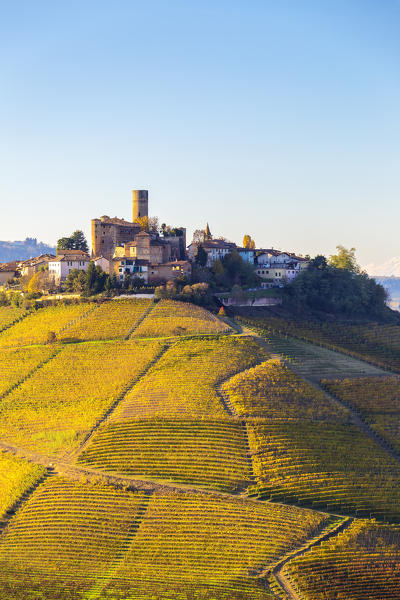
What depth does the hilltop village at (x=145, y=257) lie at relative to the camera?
95.0 m

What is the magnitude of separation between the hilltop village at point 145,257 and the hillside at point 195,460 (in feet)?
28.7

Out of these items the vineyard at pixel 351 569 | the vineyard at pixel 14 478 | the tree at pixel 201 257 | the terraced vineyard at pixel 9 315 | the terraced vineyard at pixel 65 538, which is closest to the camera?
the terraced vineyard at pixel 65 538

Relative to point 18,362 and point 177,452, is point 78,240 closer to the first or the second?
point 18,362

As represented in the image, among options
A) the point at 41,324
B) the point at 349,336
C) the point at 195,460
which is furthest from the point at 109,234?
the point at 195,460

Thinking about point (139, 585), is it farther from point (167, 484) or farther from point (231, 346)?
point (231, 346)

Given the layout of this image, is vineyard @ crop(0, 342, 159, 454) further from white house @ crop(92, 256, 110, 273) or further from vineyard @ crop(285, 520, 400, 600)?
vineyard @ crop(285, 520, 400, 600)

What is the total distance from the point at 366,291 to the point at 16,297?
40948 mm

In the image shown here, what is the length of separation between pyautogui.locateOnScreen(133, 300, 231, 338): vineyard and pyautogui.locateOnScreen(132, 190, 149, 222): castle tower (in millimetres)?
26423

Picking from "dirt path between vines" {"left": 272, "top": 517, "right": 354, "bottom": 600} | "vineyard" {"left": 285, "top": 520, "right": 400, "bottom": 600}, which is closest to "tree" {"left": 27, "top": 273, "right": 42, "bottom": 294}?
"dirt path between vines" {"left": 272, "top": 517, "right": 354, "bottom": 600}

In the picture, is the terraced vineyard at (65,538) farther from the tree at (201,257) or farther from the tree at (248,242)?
the tree at (248,242)

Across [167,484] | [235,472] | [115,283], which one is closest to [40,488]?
[167,484]

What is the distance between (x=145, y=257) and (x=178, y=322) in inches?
617

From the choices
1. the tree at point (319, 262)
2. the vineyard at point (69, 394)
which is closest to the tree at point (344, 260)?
the tree at point (319, 262)

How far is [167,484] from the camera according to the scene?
2210 inches
